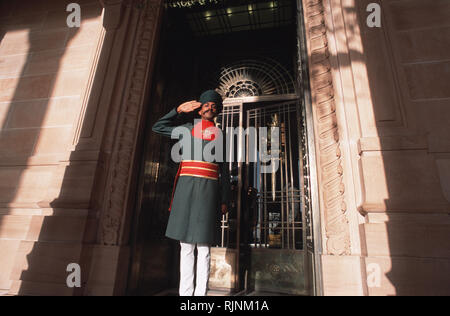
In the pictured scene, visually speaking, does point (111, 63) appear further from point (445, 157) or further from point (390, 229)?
point (445, 157)

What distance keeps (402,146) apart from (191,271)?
7.26 ft

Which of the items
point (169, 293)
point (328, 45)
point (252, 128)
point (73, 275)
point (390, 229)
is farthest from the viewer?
point (252, 128)

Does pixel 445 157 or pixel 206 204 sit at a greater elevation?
pixel 445 157

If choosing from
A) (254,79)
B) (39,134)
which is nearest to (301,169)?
(254,79)

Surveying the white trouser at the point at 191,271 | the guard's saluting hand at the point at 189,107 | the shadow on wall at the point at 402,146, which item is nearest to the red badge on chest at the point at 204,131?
the guard's saluting hand at the point at 189,107

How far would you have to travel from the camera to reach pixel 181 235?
7.03 feet

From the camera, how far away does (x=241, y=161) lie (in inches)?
154

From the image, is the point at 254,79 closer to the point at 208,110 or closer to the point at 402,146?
the point at 208,110

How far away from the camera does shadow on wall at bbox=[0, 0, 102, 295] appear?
2496mm

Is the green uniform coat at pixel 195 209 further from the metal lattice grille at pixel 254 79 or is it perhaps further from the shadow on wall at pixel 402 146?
the metal lattice grille at pixel 254 79

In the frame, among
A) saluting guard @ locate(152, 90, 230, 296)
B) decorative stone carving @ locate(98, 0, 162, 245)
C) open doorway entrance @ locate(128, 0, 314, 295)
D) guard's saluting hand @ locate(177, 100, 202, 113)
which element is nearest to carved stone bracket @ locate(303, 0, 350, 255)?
open doorway entrance @ locate(128, 0, 314, 295)

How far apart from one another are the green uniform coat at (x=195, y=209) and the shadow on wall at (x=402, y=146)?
1.31 meters

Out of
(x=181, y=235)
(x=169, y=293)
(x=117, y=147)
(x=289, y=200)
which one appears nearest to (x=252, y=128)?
(x=289, y=200)

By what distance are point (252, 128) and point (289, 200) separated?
4.43ft
